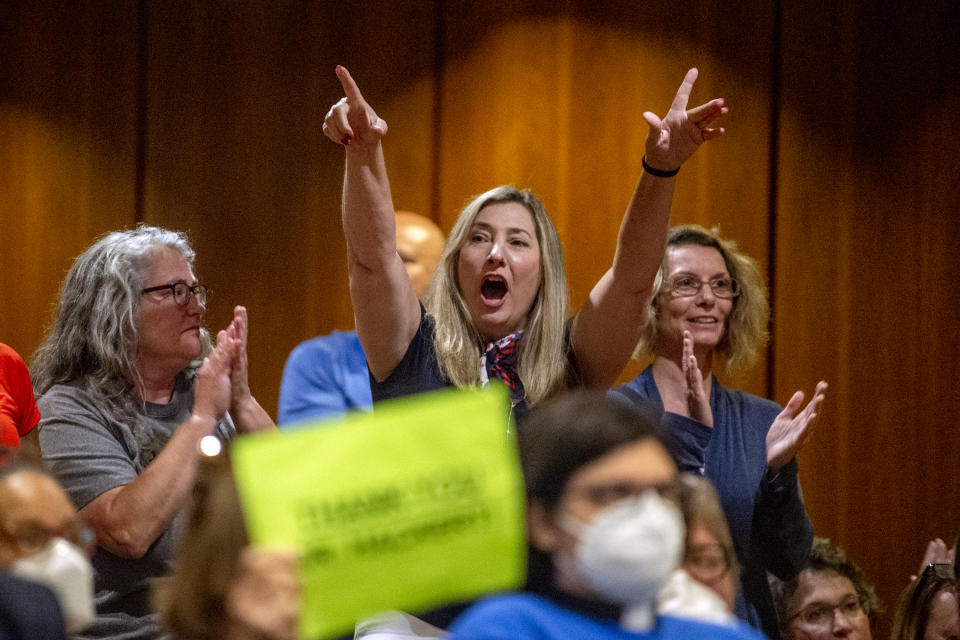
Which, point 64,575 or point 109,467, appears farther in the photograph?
point 109,467

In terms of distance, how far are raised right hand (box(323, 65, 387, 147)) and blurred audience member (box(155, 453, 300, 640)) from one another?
3.15 feet

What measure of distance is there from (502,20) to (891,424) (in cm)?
193

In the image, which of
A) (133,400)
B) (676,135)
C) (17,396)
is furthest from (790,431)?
(17,396)

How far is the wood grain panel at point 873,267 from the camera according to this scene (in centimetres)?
381

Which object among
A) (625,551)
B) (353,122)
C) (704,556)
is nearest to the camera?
(625,551)

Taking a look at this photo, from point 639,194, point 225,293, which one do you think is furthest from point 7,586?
point 225,293

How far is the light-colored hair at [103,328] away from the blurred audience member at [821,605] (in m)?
1.59

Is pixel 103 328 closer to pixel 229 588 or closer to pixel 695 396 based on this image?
pixel 695 396

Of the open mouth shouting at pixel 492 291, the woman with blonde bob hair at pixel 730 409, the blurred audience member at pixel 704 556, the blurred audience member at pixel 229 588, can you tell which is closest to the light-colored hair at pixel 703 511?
the blurred audience member at pixel 704 556

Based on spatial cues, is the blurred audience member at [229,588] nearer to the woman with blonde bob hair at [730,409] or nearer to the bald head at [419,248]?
the woman with blonde bob hair at [730,409]

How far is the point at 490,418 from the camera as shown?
1.19 m

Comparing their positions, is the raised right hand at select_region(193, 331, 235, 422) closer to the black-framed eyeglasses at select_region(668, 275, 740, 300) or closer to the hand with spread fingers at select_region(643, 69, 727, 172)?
the hand with spread fingers at select_region(643, 69, 727, 172)

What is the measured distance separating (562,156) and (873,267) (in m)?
1.15

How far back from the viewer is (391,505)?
116 centimetres
